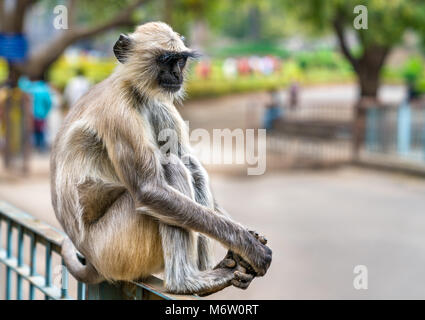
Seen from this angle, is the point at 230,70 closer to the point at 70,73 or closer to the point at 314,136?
the point at 70,73

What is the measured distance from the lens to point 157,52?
289 centimetres

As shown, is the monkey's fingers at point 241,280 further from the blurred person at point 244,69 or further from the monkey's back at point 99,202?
the blurred person at point 244,69

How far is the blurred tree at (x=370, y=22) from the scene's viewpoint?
14938 millimetres

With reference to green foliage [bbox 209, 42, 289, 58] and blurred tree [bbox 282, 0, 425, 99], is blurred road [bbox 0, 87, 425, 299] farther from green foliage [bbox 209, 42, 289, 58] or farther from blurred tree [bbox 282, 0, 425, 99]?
green foliage [bbox 209, 42, 289, 58]

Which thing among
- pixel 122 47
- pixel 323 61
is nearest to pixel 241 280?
pixel 122 47

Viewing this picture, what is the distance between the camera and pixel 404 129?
1368 centimetres

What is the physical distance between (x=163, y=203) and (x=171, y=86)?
21.3 inches

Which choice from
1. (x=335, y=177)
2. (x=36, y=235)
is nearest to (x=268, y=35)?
(x=335, y=177)

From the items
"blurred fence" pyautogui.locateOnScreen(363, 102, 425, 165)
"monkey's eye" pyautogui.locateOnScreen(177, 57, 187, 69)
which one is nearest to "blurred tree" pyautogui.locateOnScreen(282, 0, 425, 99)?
"blurred fence" pyautogui.locateOnScreen(363, 102, 425, 165)

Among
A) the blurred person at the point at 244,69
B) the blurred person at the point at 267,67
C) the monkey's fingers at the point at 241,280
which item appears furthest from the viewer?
the blurred person at the point at 267,67

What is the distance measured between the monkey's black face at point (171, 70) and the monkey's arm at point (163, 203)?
0.34 metres

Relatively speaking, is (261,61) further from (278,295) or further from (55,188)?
(55,188)

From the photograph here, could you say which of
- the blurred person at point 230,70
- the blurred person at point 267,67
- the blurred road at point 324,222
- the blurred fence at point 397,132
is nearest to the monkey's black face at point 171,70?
the blurred road at point 324,222

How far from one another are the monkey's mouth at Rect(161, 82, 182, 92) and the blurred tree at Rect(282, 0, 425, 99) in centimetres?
1216
